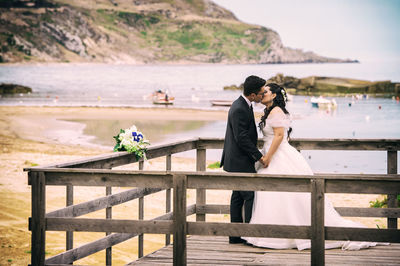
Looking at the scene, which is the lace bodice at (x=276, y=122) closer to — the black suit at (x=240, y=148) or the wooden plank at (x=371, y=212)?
the black suit at (x=240, y=148)

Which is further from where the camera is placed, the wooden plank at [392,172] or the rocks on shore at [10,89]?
the rocks on shore at [10,89]

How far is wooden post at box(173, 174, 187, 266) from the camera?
18.6 feet

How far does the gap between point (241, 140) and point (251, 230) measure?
1826 millimetres

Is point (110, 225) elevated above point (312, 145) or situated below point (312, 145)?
below

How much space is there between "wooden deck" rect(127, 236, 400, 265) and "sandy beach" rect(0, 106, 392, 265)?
9.28 ft

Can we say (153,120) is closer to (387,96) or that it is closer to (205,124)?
(205,124)

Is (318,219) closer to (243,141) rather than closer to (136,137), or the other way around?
(243,141)

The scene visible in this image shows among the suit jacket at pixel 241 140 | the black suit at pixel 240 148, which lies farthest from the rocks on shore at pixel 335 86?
the suit jacket at pixel 241 140

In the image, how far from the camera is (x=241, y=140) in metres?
7.34

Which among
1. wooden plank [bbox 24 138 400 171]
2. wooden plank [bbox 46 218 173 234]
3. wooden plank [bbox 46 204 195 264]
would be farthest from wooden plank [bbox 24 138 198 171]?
wooden plank [bbox 46 204 195 264]

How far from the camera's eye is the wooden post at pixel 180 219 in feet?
18.6

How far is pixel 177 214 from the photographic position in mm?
5699

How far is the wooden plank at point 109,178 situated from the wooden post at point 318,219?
1.31 meters

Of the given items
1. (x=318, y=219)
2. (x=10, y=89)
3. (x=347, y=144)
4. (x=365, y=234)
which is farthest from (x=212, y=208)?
(x=10, y=89)
